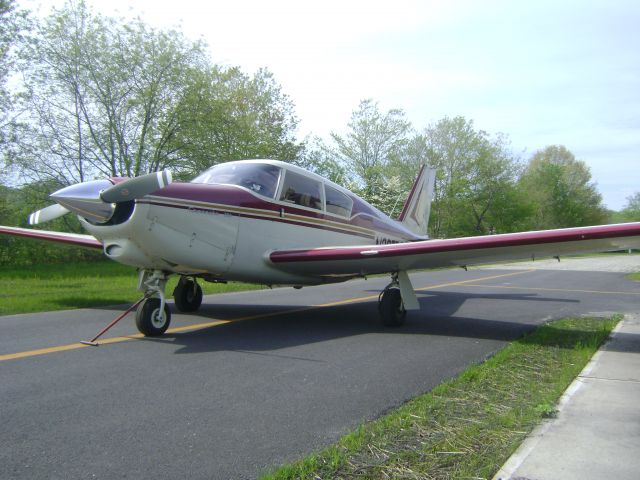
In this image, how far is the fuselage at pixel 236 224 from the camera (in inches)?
226

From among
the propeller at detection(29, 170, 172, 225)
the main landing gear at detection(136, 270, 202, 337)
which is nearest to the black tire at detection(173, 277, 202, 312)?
the main landing gear at detection(136, 270, 202, 337)

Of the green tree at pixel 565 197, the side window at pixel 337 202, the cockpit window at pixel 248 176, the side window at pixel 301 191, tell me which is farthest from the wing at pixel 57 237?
the green tree at pixel 565 197

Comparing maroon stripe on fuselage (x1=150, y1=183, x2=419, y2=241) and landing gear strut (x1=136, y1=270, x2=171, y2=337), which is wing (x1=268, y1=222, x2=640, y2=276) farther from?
landing gear strut (x1=136, y1=270, x2=171, y2=337)

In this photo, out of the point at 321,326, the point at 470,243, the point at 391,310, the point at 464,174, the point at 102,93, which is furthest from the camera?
the point at 464,174

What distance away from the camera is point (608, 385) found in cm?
414

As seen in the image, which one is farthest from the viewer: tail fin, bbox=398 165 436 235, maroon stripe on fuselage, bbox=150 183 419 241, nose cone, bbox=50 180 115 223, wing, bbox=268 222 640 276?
tail fin, bbox=398 165 436 235

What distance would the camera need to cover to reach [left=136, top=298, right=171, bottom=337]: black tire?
6.05 meters

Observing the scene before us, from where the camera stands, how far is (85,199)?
17.4 feet

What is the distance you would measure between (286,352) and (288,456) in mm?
2758

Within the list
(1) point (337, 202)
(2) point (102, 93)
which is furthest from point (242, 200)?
(2) point (102, 93)

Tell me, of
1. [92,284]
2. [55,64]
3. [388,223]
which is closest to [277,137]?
[55,64]

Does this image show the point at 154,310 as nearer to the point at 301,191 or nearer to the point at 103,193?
the point at 103,193

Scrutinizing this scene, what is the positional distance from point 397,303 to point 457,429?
15.0ft

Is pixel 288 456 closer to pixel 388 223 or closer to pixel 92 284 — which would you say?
pixel 388 223
